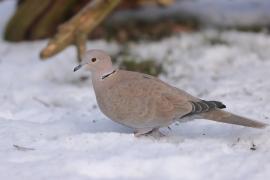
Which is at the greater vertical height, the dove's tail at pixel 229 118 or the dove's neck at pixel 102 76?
the dove's neck at pixel 102 76

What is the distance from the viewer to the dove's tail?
341 cm

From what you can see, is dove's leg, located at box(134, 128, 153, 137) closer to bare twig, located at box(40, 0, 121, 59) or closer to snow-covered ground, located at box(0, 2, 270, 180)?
Answer: snow-covered ground, located at box(0, 2, 270, 180)

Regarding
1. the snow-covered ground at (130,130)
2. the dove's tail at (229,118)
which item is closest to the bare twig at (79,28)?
the snow-covered ground at (130,130)

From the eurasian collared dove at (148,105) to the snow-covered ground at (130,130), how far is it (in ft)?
0.36

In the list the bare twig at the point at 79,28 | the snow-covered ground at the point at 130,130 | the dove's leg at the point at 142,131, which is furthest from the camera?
the bare twig at the point at 79,28

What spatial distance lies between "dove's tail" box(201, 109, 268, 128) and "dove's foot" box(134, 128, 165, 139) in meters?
0.30

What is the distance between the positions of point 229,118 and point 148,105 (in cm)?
46

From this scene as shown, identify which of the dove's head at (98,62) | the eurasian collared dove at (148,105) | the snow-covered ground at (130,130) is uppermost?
the dove's head at (98,62)

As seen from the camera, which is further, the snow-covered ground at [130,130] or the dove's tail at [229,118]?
the dove's tail at [229,118]

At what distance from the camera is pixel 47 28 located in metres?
6.38

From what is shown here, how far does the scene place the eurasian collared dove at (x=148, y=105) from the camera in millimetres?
3441

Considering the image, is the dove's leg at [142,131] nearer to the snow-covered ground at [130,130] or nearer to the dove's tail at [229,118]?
the snow-covered ground at [130,130]

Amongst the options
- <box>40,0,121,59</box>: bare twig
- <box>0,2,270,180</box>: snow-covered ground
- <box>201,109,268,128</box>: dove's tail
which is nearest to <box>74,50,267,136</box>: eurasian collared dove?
<box>201,109,268,128</box>: dove's tail

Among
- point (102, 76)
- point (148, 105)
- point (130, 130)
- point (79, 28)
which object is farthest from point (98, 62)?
point (79, 28)
